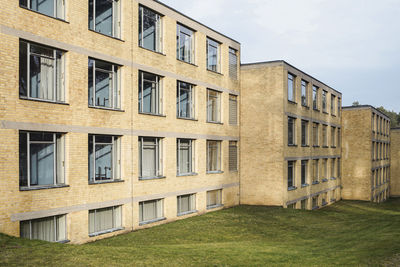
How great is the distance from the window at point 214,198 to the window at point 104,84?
34.1 ft

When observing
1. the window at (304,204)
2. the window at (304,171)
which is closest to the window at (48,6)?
the window at (304,171)

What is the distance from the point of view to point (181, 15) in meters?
23.5

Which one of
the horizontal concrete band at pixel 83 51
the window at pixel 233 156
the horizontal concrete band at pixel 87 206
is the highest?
the horizontal concrete band at pixel 83 51

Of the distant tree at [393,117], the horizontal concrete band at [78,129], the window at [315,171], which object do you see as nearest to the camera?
the horizontal concrete band at [78,129]

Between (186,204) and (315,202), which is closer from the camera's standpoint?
(186,204)

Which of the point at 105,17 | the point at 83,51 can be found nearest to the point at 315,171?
the point at 105,17

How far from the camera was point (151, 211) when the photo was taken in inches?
829

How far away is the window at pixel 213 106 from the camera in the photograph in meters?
26.7

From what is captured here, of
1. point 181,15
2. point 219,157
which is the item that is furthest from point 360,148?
point 181,15

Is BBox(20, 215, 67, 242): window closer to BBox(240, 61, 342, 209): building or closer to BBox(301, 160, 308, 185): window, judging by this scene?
BBox(240, 61, 342, 209): building

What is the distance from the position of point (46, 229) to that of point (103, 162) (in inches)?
162

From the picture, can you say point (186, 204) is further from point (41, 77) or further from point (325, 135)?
point (325, 135)

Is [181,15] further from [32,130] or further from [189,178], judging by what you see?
[32,130]

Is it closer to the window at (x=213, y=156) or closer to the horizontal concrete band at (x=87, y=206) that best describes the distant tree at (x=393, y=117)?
the window at (x=213, y=156)
